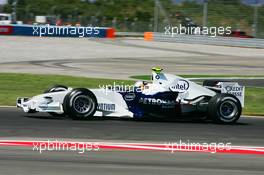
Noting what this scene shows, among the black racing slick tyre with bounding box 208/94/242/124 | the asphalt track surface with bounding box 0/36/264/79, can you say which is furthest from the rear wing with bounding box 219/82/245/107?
the asphalt track surface with bounding box 0/36/264/79

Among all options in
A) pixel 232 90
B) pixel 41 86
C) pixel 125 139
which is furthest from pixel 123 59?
pixel 125 139

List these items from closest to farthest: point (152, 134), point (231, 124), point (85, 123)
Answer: point (152, 134), point (85, 123), point (231, 124)

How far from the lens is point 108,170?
7.31 metres

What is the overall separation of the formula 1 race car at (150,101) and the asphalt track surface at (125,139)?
184 mm

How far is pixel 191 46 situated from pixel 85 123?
2786 cm

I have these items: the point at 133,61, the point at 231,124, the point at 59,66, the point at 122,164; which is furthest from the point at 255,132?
the point at 133,61

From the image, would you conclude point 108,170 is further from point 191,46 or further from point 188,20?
point 188,20

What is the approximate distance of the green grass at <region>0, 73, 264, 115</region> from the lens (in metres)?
14.4

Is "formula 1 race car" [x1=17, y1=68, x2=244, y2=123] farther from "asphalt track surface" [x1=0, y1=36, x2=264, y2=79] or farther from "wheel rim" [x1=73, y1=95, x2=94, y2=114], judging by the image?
"asphalt track surface" [x1=0, y1=36, x2=264, y2=79]

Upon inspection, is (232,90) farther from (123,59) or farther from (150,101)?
(123,59)

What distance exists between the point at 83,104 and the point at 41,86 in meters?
6.25

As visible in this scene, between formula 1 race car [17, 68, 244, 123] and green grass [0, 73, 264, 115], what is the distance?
→ 214 cm

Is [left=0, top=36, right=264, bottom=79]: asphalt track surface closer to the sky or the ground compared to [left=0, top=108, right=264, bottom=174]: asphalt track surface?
closer to the ground

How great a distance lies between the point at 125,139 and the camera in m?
9.51
